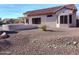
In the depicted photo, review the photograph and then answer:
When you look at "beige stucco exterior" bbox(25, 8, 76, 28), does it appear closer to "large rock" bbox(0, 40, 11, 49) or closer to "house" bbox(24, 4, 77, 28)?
"house" bbox(24, 4, 77, 28)

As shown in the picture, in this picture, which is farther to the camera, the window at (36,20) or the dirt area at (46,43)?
the window at (36,20)

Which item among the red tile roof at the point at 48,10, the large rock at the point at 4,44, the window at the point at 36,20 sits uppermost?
the red tile roof at the point at 48,10

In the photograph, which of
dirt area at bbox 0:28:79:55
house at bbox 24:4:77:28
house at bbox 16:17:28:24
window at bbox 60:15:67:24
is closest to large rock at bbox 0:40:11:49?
dirt area at bbox 0:28:79:55

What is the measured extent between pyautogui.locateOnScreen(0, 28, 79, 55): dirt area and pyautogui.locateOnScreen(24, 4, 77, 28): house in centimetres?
11

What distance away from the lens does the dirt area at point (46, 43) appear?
12.4ft

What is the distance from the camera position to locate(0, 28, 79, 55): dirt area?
12.4 ft

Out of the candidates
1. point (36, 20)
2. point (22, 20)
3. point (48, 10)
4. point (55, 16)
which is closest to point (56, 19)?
point (55, 16)

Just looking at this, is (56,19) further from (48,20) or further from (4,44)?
(4,44)

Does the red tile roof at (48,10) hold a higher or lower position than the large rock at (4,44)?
higher

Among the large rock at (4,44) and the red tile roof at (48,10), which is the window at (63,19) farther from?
the large rock at (4,44)

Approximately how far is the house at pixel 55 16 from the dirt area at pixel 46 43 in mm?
111

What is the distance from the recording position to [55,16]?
3885 millimetres

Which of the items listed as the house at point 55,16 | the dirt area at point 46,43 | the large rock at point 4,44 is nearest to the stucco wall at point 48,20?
the house at point 55,16
